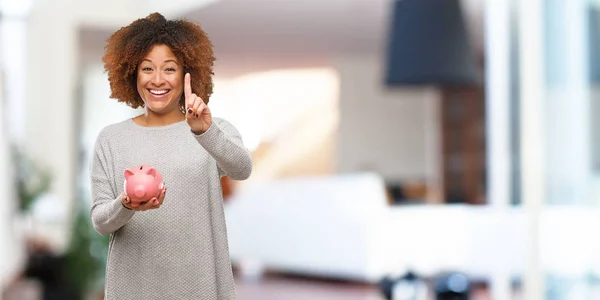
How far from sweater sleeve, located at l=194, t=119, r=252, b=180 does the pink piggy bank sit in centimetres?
2

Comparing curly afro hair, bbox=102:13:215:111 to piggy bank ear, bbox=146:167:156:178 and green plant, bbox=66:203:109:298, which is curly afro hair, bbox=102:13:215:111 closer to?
piggy bank ear, bbox=146:167:156:178

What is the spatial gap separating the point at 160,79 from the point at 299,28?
11.4m

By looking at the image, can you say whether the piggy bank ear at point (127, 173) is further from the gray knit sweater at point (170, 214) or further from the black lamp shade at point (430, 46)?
the black lamp shade at point (430, 46)

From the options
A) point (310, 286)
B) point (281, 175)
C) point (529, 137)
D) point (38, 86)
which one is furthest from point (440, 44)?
point (281, 175)

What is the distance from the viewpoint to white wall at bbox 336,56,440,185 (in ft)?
46.6

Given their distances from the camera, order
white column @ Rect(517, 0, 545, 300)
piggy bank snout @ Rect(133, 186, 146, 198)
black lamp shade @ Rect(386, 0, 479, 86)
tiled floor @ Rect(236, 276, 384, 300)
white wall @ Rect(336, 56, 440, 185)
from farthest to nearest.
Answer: white wall @ Rect(336, 56, 440, 185) < tiled floor @ Rect(236, 276, 384, 300) < black lamp shade @ Rect(386, 0, 479, 86) < white column @ Rect(517, 0, 545, 300) < piggy bank snout @ Rect(133, 186, 146, 198)

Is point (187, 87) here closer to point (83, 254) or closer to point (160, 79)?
point (160, 79)

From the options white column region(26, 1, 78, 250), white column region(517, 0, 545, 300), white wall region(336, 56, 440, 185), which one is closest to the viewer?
white column region(517, 0, 545, 300)

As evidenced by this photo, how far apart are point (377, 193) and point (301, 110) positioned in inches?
296

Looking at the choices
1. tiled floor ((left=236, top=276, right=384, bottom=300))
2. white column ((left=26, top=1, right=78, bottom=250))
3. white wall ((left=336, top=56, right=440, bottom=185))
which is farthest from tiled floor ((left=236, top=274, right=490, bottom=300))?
white wall ((left=336, top=56, right=440, bottom=185))

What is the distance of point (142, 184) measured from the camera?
273 millimetres

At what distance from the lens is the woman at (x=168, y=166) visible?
29cm

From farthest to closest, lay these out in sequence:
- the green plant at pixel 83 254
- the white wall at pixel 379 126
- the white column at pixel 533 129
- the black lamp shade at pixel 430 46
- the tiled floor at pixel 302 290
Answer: the white wall at pixel 379 126 < the tiled floor at pixel 302 290 < the green plant at pixel 83 254 < the black lamp shade at pixel 430 46 < the white column at pixel 533 129

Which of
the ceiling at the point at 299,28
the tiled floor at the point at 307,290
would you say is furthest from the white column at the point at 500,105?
the ceiling at the point at 299,28
